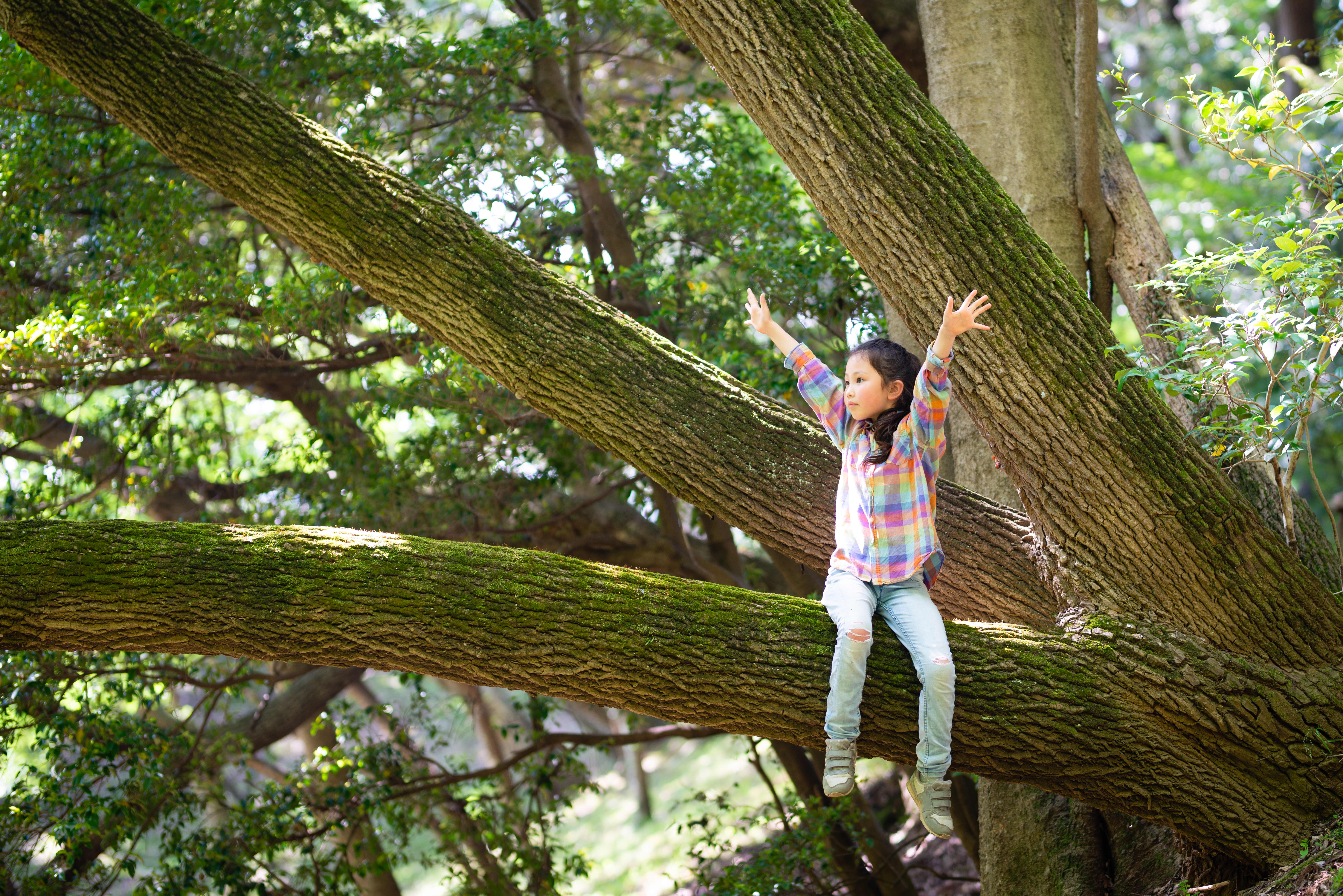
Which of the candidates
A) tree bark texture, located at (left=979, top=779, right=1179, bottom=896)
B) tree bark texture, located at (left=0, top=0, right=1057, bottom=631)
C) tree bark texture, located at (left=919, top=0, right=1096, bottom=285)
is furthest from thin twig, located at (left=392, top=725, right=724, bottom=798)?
tree bark texture, located at (left=919, top=0, right=1096, bottom=285)

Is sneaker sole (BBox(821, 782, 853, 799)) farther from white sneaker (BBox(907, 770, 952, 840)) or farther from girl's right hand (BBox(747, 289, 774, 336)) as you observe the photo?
girl's right hand (BBox(747, 289, 774, 336))

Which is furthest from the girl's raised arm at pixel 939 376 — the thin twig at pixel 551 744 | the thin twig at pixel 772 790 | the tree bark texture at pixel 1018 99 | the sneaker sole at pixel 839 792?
the thin twig at pixel 551 744

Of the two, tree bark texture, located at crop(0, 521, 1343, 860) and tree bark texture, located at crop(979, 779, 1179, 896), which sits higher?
tree bark texture, located at crop(0, 521, 1343, 860)

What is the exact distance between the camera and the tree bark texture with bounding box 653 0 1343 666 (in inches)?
135

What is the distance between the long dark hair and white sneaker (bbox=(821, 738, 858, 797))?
3.02 ft

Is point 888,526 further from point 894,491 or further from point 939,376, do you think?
point 939,376

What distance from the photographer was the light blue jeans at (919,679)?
322 cm

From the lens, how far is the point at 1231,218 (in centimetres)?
368

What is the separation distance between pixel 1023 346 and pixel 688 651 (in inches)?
58.7

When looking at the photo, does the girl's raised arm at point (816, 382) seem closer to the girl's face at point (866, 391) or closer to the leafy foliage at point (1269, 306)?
the girl's face at point (866, 391)

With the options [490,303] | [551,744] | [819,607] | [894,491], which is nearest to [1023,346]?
[894,491]

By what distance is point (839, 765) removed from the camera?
3.21 metres

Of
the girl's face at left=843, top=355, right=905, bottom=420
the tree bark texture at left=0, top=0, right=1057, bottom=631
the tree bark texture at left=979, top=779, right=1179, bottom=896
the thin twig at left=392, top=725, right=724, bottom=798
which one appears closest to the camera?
the girl's face at left=843, top=355, right=905, bottom=420

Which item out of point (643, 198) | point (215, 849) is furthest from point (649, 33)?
point (215, 849)
